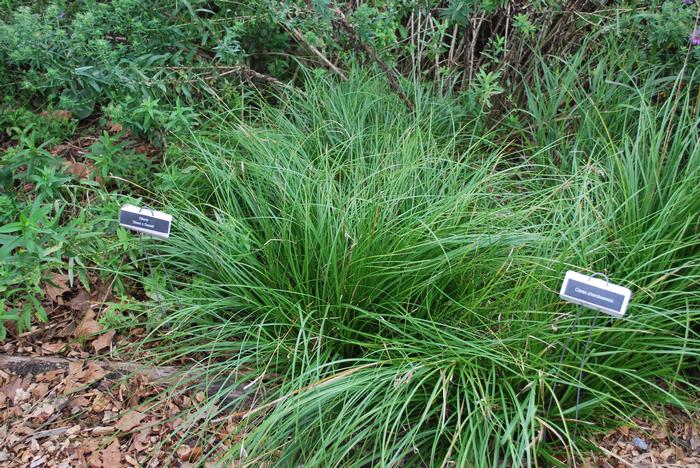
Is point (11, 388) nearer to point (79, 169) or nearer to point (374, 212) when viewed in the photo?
point (79, 169)

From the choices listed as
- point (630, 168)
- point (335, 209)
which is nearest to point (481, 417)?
point (335, 209)

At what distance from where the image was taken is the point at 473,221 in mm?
2719

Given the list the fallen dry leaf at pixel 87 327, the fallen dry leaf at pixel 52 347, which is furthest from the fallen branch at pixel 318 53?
the fallen dry leaf at pixel 52 347

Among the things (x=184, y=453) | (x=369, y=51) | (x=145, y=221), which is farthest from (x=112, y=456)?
(x=369, y=51)

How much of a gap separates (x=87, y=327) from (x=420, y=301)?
1427mm

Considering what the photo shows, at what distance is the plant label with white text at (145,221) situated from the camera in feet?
8.25

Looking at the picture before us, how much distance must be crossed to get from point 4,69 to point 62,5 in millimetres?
489

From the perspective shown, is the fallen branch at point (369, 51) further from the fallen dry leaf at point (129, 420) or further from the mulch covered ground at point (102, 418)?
the fallen dry leaf at point (129, 420)

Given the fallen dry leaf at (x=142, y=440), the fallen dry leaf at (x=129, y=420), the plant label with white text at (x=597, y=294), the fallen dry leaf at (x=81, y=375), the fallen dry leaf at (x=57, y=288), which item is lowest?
the fallen dry leaf at (x=142, y=440)

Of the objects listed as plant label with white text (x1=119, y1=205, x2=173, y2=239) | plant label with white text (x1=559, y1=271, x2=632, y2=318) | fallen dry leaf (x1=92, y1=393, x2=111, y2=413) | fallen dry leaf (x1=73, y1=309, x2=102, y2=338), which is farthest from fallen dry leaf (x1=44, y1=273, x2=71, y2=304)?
plant label with white text (x1=559, y1=271, x2=632, y2=318)

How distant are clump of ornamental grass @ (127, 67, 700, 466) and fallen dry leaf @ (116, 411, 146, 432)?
0.73 feet

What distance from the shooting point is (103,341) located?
9.60 ft

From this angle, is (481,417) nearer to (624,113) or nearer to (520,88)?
(624,113)

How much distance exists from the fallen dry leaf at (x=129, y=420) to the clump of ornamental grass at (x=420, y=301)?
0.22m
